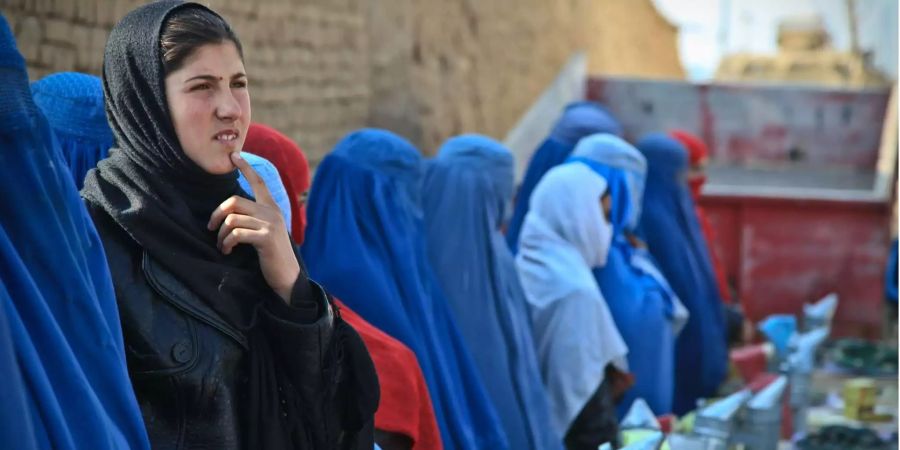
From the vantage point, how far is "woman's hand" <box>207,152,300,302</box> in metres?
2.18

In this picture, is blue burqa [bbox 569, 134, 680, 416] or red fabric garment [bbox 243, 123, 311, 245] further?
blue burqa [bbox 569, 134, 680, 416]

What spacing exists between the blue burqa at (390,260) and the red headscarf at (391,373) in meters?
0.09

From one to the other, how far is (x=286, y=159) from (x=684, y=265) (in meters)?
3.80

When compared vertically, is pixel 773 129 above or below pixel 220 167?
below

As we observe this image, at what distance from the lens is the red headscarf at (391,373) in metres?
3.19

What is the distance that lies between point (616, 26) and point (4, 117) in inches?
545

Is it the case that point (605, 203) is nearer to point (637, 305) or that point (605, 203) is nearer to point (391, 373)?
point (637, 305)

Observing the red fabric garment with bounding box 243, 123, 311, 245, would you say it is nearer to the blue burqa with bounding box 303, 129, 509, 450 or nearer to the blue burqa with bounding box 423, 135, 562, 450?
the blue burqa with bounding box 303, 129, 509, 450

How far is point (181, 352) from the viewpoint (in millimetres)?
2119

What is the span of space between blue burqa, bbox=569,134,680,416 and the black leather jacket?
3.29 metres

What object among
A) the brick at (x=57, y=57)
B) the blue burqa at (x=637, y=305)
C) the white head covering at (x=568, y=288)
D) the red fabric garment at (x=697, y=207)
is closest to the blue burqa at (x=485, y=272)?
the white head covering at (x=568, y=288)

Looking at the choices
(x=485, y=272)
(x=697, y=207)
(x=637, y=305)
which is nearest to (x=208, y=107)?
(x=485, y=272)

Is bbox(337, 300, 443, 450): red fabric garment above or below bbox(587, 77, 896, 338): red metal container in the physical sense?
above

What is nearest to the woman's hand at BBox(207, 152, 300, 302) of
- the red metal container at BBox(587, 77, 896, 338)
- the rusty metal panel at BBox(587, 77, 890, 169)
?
the red metal container at BBox(587, 77, 896, 338)
